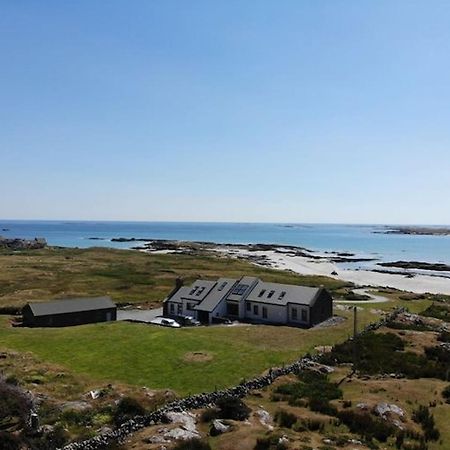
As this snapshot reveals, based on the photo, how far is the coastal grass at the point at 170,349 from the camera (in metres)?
38.2

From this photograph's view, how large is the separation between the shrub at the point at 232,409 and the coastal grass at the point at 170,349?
397cm

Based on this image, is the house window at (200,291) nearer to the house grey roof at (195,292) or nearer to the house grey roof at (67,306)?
the house grey roof at (195,292)

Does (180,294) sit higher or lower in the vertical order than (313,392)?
higher

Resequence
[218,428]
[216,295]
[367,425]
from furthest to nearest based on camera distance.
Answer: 1. [216,295]
2. [367,425]
3. [218,428]

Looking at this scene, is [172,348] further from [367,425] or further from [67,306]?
[67,306]

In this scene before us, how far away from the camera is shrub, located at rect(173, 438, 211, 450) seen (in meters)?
25.5

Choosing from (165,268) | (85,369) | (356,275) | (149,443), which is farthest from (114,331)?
(356,275)

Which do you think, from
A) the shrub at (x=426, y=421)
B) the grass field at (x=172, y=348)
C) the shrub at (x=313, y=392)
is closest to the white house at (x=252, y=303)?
the grass field at (x=172, y=348)

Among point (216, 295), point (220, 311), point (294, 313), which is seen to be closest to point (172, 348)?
point (220, 311)

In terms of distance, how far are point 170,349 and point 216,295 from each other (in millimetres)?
19842

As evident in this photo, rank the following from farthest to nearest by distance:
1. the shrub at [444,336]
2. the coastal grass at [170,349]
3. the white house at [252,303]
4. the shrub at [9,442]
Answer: the white house at [252,303]
the shrub at [444,336]
the coastal grass at [170,349]
the shrub at [9,442]

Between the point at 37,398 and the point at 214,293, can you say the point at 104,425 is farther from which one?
the point at 214,293

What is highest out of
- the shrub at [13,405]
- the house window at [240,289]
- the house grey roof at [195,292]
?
the house window at [240,289]

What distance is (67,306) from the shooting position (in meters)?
61.8
